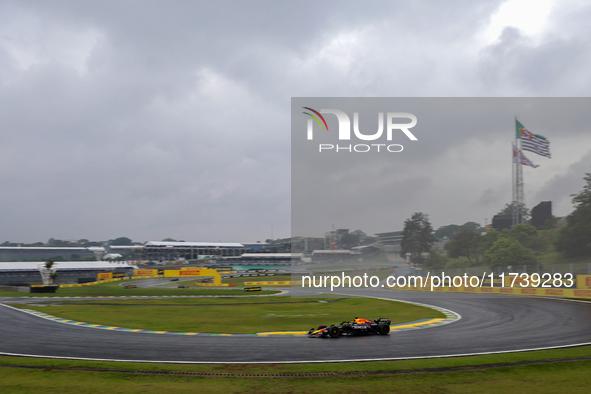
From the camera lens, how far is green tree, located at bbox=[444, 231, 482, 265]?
291 ft

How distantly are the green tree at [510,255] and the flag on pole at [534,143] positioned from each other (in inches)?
699

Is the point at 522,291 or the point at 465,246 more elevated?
the point at 465,246

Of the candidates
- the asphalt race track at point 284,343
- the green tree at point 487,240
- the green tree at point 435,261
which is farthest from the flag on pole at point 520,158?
the asphalt race track at point 284,343

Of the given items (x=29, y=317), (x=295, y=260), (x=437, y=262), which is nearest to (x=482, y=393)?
(x=29, y=317)

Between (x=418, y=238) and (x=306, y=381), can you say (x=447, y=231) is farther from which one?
(x=306, y=381)

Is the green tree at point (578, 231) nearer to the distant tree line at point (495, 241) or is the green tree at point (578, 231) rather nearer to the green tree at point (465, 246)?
the distant tree line at point (495, 241)

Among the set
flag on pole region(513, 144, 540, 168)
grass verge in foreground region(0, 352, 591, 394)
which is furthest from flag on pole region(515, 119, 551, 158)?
grass verge in foreground region(0, 352, 591, 394)

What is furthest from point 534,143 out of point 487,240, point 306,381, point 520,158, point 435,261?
point 306,381

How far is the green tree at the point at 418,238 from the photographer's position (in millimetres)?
91625

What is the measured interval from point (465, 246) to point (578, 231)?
71.3ft

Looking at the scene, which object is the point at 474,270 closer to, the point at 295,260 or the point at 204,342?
the point at 204,342

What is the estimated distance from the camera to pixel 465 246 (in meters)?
89.3

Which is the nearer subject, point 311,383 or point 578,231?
point 311,383

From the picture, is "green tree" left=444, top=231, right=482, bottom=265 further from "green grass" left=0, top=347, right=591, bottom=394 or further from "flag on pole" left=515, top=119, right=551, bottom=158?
"green grass" left=0, top=347, right=591, bottom=394
